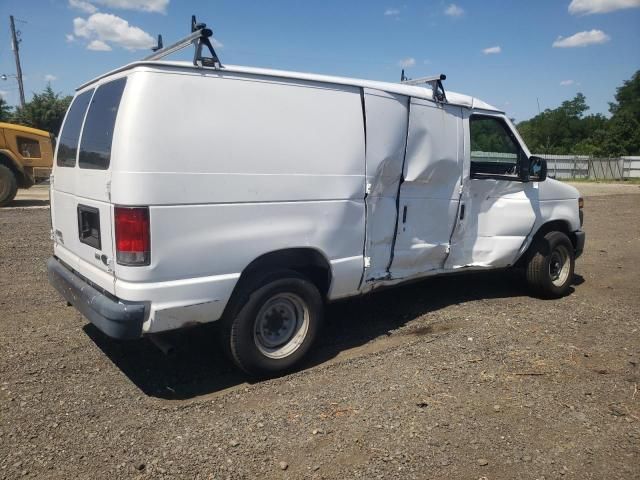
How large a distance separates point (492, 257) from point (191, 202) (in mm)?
3603

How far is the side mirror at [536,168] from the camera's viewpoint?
5582 millimetres

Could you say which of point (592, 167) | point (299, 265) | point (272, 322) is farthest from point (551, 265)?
point (592, 167)

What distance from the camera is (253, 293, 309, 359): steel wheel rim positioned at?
3.87 meters

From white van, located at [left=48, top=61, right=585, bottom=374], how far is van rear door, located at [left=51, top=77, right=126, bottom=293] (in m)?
0.02

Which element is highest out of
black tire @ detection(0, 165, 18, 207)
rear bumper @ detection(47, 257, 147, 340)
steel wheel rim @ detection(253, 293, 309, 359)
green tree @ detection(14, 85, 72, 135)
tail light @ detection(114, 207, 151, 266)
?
green tree @ detection(14, 85, 72, 135)

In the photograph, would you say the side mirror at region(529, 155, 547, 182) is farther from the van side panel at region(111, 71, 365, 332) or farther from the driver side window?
the van side panel at region(111, 71, 365, 332)

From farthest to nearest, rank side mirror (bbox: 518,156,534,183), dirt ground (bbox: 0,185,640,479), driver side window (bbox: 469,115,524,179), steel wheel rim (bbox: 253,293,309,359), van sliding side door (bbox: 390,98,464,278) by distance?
side mirror (bbox: 518,156,534,183) → driver side window (bbox: 469,115,524,179) → van sliding side door (bbox: 390,98,464,278) → steel wheel rim (bbox: 253,293,309,359) → dirt ground (bbox: 0,185,640,479)

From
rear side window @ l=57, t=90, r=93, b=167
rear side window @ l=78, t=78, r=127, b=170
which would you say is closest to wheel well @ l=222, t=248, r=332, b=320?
rear side window @ l=78, t=78, r=127, b=170

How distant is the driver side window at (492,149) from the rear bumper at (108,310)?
145 inches

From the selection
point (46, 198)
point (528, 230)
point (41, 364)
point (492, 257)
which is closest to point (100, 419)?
point (41, 364)

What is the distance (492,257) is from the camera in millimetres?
5578

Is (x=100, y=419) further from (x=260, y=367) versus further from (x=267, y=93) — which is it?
(x=267, y=93)

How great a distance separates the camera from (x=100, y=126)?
3.62m

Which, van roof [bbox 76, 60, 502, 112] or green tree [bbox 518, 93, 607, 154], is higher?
green tree [bbox 518, 93, 607, 154]
